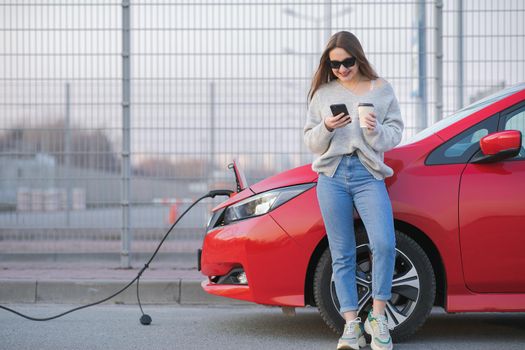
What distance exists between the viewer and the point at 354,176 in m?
4.43

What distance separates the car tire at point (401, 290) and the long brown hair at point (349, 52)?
2.84 feet

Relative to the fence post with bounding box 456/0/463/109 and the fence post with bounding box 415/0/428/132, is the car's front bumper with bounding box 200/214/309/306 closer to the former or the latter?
the fence post with bounding box 415/0/428/132

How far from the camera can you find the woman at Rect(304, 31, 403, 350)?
4352 mm

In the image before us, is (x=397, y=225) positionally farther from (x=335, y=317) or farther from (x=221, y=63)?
(x=221, y=63)

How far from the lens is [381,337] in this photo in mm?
4348

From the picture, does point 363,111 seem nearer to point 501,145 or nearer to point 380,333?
point 501,145

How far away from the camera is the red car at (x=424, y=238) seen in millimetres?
4598

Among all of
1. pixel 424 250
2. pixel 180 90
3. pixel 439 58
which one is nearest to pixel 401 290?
pixel 424 250

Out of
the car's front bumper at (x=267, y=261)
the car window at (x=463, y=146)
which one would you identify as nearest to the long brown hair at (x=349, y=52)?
the car window at (x=463, y=146)

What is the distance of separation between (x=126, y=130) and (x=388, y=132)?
162 inches

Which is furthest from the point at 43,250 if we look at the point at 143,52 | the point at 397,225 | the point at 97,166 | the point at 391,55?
the point at 397,225

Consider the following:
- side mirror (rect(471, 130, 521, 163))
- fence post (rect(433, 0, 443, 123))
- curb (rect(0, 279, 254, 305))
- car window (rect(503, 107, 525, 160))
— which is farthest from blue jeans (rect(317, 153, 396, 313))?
fence post (rect(433, 0, 443, 123))

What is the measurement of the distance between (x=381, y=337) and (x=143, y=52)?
180 inches

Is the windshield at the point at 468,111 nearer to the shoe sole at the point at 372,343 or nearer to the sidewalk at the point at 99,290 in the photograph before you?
the shoe sole at the point at 372,343
